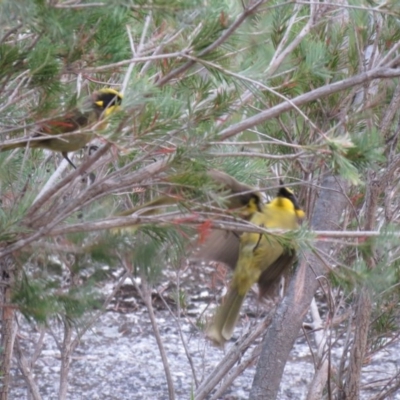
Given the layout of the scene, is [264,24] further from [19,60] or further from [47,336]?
[47,336]

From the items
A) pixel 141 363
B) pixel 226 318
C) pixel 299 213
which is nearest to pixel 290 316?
pixel 226 318

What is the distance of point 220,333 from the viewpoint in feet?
10.8

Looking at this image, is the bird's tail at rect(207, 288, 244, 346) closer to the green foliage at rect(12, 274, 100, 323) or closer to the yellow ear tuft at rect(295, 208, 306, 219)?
the yellow ear tuft at rect(295, 208, 306, 219)

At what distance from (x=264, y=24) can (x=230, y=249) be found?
0.85m

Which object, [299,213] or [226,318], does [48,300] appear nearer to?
[226,318]

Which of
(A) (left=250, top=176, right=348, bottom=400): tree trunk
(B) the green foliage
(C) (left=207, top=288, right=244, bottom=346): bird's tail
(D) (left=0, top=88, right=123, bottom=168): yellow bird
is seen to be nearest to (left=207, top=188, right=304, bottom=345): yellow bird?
(C) (left=207, top=288, right=244, bottom=346): bird's tail

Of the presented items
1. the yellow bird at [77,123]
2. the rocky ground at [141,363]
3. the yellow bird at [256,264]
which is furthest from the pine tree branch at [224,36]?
the rocky ground at [141,363]

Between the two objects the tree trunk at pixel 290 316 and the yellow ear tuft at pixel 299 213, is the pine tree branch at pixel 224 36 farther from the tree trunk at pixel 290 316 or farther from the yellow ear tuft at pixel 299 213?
the tree trunk at pixel 290 316

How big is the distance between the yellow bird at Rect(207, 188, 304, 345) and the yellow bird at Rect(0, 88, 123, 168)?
2.56ft

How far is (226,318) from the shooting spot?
3.29m

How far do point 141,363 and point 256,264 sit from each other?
2087 millimetres

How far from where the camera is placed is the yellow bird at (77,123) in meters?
2.02

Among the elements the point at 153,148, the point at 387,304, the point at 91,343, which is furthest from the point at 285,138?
the point at 91,343

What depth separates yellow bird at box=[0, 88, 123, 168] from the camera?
202 centimetres
